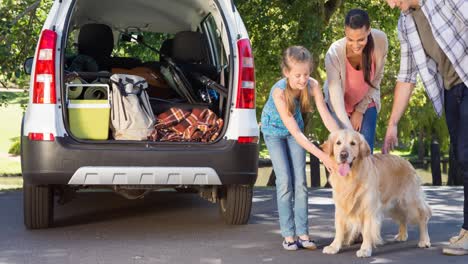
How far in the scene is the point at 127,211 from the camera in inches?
354

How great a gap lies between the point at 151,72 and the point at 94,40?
0.74 meters

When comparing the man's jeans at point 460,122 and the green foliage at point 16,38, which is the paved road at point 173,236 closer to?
the man's jeans at point 460,122

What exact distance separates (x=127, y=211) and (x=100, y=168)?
2288 mm

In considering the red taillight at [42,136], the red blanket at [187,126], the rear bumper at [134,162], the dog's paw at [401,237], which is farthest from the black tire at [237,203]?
the red taillight at [42,136]

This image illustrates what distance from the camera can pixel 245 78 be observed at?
283 inches

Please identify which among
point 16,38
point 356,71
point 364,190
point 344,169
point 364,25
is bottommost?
point 364,190

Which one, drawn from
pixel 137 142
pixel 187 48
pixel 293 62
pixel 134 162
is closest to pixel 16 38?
pixel 187 48

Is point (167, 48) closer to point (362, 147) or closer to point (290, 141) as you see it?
point (290, 141)

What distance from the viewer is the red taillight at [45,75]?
678cm

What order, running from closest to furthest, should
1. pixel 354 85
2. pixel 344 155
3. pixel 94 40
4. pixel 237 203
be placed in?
pixel 344 155
pixel 354 85
pixel 237 203
pixel 94 40

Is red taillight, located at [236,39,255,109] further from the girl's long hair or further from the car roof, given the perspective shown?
the car roof

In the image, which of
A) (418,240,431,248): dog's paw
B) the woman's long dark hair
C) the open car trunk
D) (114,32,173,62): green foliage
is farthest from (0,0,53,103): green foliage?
(418,240,431,248): dog's paw

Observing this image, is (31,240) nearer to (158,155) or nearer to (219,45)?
(158,155)

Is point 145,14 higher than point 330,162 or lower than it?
higher
